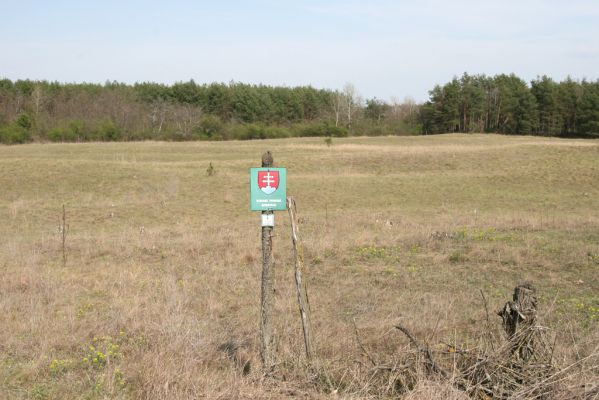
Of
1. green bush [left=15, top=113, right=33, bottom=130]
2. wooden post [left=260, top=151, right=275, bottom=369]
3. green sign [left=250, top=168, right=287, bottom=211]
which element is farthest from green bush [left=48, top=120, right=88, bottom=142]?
green sign [left=250, top=168, right=287, bottom=211]

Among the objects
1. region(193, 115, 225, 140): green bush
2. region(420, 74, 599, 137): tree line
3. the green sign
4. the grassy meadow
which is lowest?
the grassy meadow

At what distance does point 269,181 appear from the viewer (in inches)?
196

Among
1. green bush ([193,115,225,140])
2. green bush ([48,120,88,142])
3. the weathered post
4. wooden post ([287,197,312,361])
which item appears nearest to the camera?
the weathered post

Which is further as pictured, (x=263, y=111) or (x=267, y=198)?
(x=263, y=111)

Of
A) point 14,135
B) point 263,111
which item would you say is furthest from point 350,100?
point 14,135

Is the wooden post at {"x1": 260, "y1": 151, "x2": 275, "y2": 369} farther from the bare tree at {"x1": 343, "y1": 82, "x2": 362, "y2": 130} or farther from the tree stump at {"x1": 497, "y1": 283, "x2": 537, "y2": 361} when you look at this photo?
the bare tree at {"x1": 343, "y1": 82, "x2": 362, "y2": 130}

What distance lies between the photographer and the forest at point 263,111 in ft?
237

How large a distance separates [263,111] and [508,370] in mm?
95328

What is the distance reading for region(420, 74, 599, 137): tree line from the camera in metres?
77.6

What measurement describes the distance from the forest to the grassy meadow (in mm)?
45286

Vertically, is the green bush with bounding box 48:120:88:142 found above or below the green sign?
Result: above

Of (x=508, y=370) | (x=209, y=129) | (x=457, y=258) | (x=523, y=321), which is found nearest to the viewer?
(x=508, y=370)

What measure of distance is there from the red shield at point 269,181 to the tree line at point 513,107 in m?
76.7

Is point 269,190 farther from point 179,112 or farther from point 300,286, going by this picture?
point 179,112
